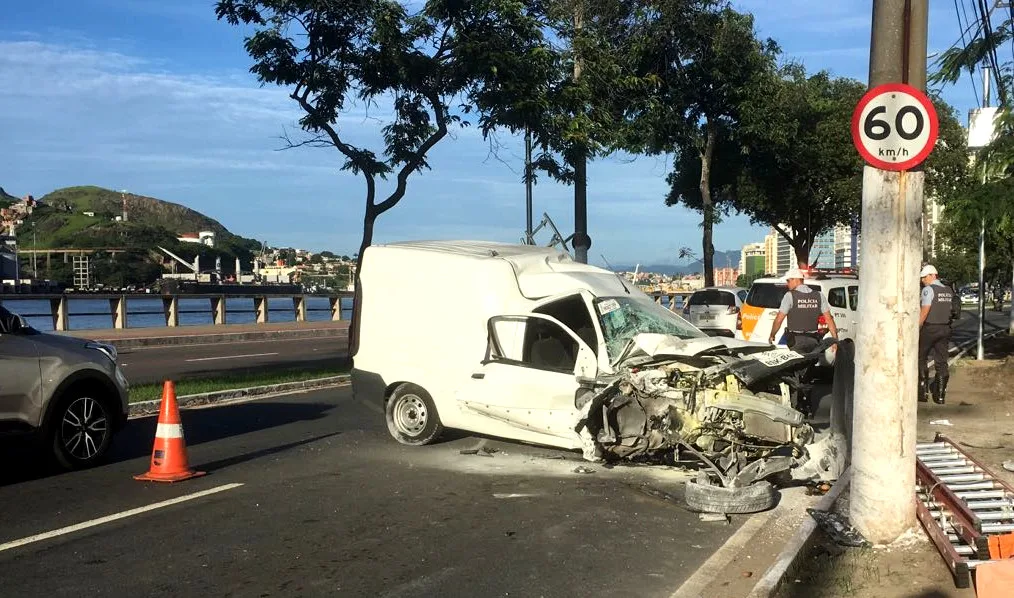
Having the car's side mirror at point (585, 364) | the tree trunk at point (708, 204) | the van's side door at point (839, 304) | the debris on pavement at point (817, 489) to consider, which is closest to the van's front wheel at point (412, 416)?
the car's side mirror at point (585, 364)

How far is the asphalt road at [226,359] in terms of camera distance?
55.6ft

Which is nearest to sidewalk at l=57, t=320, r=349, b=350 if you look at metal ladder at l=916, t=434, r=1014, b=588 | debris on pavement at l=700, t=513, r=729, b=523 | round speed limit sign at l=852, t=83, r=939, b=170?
debris on pavement at l=700, t=513, r=729, b=523

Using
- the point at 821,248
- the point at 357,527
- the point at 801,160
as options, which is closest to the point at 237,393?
the point at 357,527

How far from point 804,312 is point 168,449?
8.21 meters

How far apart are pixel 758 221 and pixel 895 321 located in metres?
31.0

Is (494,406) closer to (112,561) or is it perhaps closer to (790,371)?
(790,371)

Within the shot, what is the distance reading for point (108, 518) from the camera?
666 cm

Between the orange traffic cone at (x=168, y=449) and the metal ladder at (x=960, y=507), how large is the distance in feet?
18.9

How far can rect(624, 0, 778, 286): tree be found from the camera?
22.2 m

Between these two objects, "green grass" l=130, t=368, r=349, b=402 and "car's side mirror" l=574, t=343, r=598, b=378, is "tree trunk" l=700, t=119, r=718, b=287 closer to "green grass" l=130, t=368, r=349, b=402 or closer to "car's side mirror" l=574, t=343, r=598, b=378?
"green grass" l=130, t=368, r=349, b=402

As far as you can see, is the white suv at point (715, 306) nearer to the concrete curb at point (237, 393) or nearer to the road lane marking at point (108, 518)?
the concrete curb at point (237, 393)

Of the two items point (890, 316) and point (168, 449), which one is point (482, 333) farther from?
point (890, 316)

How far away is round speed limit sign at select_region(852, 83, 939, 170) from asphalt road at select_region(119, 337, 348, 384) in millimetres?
12398

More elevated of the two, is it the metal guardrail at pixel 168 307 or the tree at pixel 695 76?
the tree at pixel 695 76
